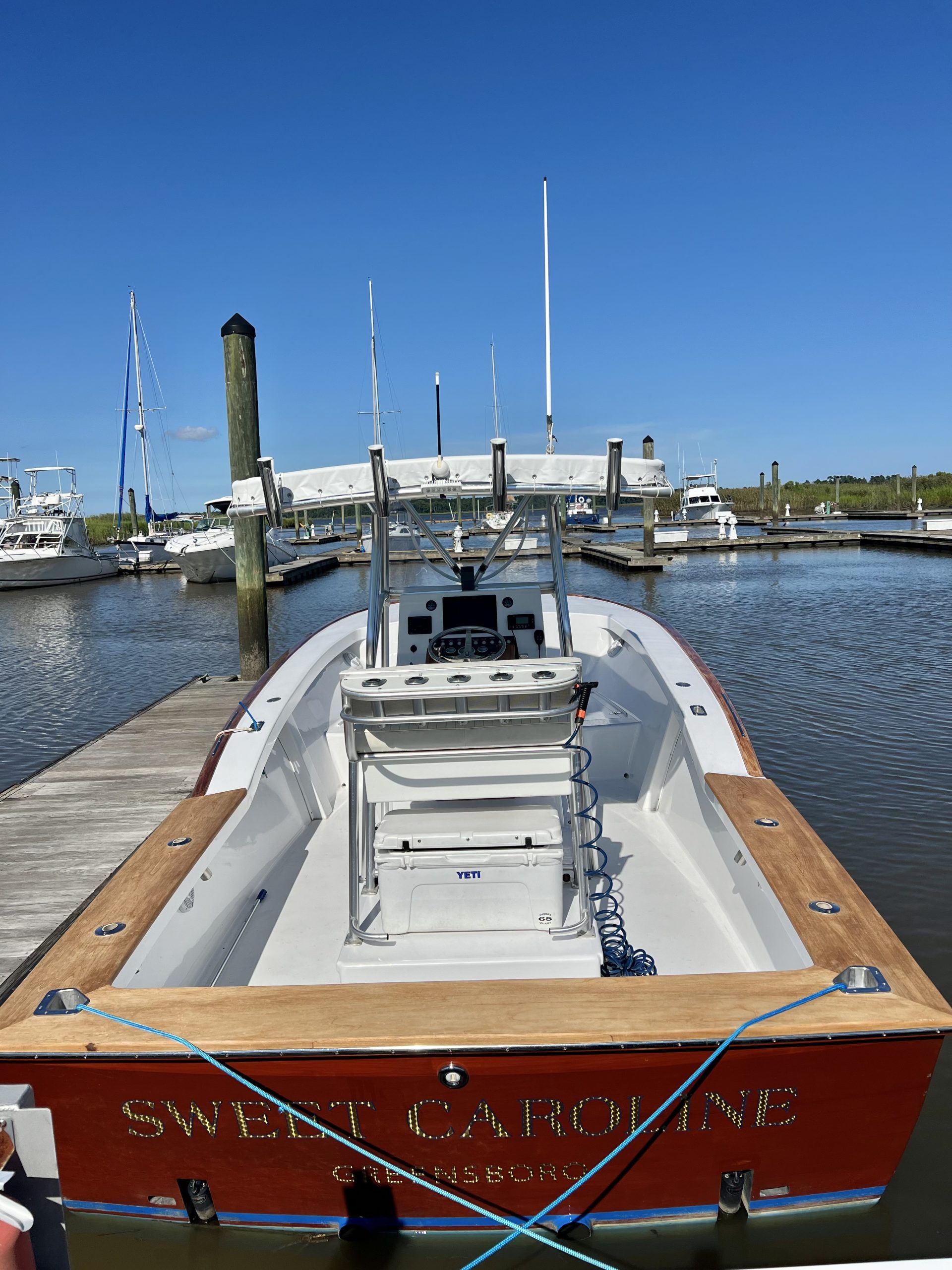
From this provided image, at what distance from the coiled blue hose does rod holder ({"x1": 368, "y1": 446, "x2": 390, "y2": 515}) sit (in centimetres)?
113

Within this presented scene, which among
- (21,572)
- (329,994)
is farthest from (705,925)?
(21,572)

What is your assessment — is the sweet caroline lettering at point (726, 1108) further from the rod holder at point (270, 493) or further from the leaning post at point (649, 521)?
the leaning post at point (649, 521)

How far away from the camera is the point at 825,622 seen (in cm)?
1339

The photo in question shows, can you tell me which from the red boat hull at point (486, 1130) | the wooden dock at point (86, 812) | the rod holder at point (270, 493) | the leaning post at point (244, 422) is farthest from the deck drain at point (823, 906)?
the leaning post at point (244, 422)

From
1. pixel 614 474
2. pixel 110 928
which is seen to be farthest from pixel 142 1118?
pixel 614 474

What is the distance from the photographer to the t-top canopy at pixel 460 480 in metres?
3.28

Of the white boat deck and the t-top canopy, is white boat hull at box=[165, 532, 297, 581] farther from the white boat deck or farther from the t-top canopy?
the t-top canopy

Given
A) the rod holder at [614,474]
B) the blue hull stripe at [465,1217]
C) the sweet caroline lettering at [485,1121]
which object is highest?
the rod holder at [614,474]

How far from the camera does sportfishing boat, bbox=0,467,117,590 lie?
25.2 m

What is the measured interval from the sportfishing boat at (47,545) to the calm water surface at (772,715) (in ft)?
2.91

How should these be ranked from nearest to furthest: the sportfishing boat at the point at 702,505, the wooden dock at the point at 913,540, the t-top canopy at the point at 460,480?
the t-top canopy at the point at 460,480, the wooden dock at the point at 913,540, the sportfishing boat at the point at 702,505

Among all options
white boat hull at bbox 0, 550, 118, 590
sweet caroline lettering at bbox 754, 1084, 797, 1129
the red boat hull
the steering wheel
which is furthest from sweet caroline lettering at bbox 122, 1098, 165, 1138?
white boat hull at bbox 0, 550, 118, 590

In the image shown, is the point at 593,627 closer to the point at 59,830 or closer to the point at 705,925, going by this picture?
the point at 705,925

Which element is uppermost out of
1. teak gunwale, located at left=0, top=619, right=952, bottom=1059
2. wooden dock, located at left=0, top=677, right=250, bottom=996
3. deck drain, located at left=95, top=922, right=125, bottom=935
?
deck drain, located at left=95, top=922, right=125, bottom=935
